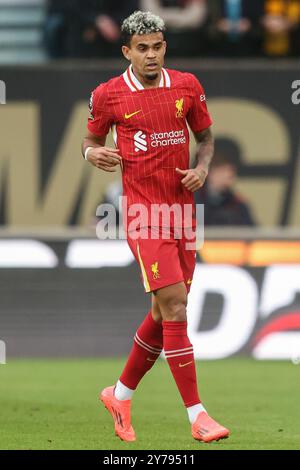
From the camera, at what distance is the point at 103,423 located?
26.2 feet

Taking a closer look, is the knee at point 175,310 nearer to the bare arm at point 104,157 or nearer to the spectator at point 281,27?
the bare arm at point 104,157

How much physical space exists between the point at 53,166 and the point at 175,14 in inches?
86.4

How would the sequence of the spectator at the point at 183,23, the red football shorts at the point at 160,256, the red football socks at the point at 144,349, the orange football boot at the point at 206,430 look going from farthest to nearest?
the spectator at the point at 183,23 → the red football socks at the point at 144,349 → the red football shorts at the point at 160,256 → the orange football boot at the point at 206,430

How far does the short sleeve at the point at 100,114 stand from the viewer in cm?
740

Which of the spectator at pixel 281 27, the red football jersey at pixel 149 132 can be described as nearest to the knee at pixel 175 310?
the red football jersey at pixel 149 132

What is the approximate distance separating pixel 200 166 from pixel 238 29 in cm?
700

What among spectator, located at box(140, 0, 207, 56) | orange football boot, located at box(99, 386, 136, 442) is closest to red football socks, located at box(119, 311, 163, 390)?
orange football boot, located at box(99, 386, 136, 442)

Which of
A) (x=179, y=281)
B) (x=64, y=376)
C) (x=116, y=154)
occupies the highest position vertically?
(x=116, y=154)

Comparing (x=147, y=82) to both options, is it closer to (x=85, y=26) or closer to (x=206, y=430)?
(x=206, y=430)

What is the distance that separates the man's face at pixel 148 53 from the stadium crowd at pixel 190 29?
6.72m

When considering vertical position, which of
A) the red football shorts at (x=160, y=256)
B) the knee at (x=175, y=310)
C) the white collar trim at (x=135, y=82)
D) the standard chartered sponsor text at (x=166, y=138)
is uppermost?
the white collar trim at (x=135, y=82)

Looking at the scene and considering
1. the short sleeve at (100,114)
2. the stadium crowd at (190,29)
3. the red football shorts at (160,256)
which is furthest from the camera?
the stadium crowd at (190,29)
